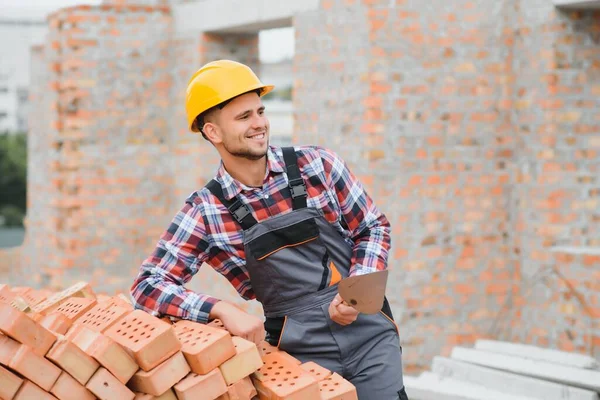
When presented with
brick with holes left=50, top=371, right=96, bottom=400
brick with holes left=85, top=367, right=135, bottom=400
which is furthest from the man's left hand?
brick with holes left=50, top=371, right=96, bottom=400

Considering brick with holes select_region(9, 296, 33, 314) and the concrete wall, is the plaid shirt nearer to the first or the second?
brick with holes select_region(9, 296, 33, 314)

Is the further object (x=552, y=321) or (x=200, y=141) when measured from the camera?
(x=200, y=141)

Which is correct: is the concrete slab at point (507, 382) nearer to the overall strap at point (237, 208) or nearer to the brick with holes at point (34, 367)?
the overall strap at point (237, 208)

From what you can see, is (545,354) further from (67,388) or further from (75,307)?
(67,388)

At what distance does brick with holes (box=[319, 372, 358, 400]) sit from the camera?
2.99m

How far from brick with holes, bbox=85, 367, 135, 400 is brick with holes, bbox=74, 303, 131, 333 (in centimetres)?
23

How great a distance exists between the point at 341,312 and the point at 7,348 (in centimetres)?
107

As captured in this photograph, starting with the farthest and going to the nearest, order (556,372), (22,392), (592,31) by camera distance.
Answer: (592,31), (556,372), (22,392)

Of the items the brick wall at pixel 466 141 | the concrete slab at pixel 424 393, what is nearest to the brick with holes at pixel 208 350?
the concrete slab at pixel 424 393

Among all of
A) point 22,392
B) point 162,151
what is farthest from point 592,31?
point 22,392

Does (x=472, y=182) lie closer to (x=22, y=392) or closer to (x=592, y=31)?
(x=592, y=31)

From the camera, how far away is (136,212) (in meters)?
9.02

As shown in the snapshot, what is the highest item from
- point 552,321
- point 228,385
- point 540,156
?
point 540,156

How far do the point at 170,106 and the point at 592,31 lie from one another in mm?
4152
